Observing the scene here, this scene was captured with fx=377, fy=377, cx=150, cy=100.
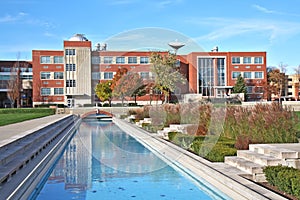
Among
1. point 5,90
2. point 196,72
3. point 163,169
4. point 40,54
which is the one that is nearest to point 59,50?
point 40,54

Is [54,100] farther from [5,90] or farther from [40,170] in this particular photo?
[40,170]

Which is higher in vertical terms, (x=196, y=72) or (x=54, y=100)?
(x=196, y=72)

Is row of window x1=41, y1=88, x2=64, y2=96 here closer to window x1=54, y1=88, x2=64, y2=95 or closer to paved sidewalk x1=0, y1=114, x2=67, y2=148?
window x1=54, y1=88, x2=64, y2=95

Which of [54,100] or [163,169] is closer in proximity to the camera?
[163,169]

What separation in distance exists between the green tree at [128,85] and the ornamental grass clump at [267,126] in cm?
3703

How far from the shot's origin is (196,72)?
62188mm

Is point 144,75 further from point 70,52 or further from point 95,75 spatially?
point 70,52

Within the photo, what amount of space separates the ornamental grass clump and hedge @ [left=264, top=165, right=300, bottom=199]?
3.02m

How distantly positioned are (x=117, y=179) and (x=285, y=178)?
179 inches

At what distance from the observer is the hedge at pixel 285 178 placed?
233 inches

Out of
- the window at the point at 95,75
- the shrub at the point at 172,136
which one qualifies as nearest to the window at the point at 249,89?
the window at the point at 95,75

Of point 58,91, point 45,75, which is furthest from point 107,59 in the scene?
point 45,75

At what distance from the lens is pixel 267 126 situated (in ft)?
33.7

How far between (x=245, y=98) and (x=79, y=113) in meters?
26.8
